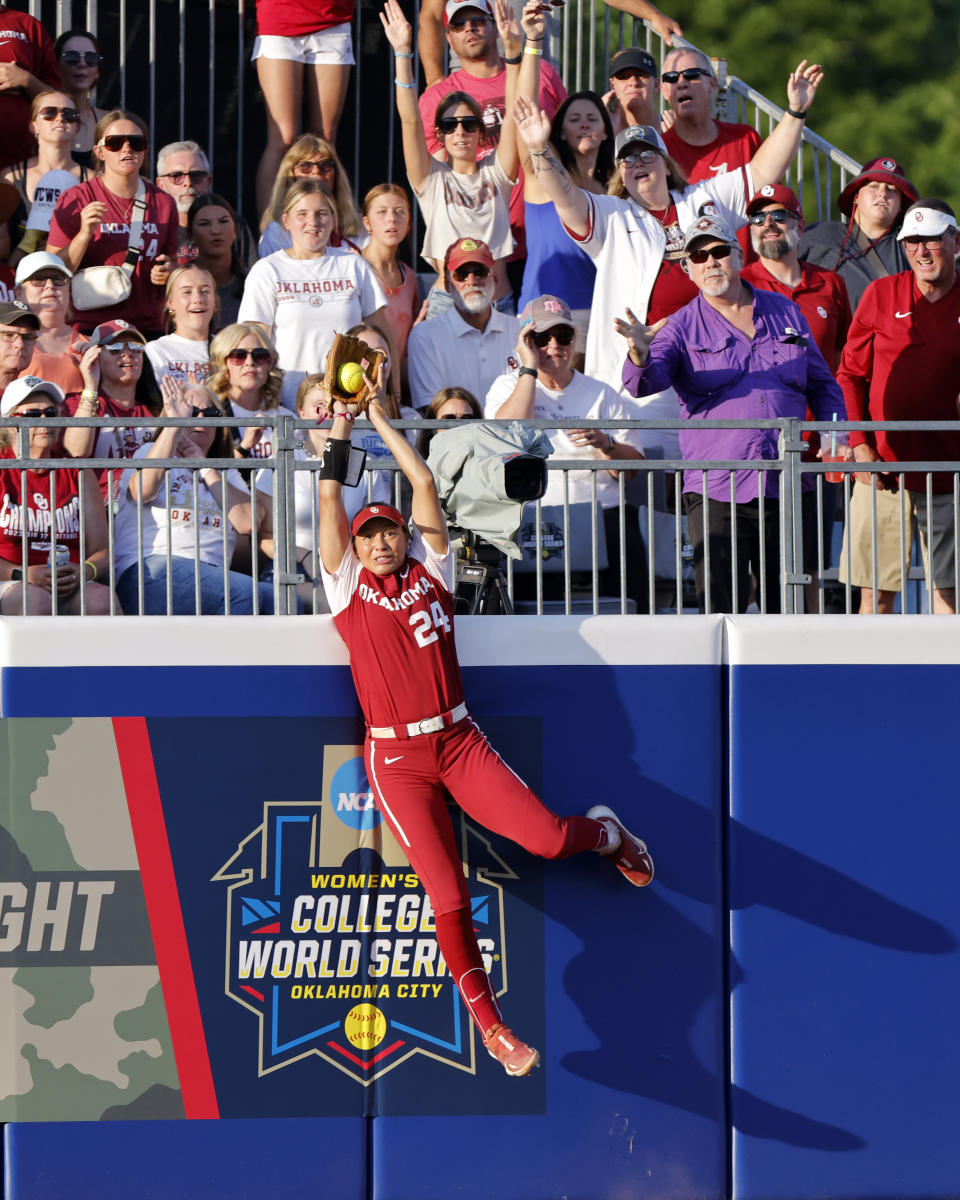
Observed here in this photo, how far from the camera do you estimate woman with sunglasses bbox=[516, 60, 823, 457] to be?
32.0ft

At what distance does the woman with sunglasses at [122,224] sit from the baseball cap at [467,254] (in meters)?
1.72

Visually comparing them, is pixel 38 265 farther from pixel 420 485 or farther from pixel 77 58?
A: pixel 420 485

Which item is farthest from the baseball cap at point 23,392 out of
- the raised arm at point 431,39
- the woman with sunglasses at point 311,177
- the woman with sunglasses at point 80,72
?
the raised arm at point 431,39

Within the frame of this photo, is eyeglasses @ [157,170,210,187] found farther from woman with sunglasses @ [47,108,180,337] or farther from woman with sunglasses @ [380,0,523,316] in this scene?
woman with sunglasses @ [380,0,523,316]

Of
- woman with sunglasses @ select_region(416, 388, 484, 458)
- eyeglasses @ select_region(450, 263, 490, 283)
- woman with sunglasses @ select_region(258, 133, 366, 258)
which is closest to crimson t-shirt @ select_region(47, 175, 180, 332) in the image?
woman with sunglasses @ select_region(258, 133, 366, 258)

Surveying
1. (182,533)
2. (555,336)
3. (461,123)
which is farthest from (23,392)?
(461,123)

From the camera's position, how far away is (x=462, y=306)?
9.84 meters

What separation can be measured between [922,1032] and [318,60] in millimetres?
8102

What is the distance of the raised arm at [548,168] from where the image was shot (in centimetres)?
975

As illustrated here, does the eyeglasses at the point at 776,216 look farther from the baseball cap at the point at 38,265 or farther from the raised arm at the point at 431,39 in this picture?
the baseball cap at the point at 38,265

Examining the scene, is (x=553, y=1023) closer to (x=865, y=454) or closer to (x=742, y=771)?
(x=742, y=771)

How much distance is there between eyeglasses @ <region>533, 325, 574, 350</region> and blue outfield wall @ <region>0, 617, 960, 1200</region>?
2.99 m

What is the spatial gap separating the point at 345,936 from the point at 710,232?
13.6 ft

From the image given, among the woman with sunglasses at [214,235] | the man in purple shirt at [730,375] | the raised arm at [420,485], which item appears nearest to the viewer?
the raised arm at [420,485]
